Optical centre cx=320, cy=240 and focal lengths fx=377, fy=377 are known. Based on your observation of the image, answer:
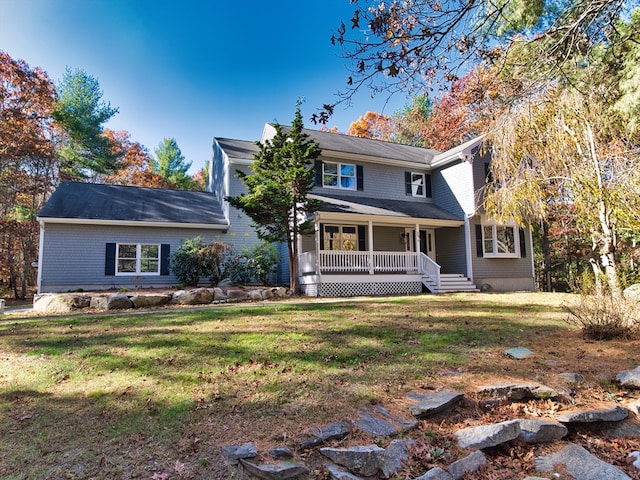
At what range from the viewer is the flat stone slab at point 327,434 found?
296 centimetres

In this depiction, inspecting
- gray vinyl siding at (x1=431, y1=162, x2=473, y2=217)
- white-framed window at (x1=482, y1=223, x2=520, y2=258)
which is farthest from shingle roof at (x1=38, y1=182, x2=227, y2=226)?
white-framed window at (x1=482, y1=223, x2=520, y2=258)

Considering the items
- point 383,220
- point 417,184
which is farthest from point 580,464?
point 417,184

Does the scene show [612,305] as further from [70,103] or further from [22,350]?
[70,103]

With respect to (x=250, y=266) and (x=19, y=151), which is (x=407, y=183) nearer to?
(x=250, y=266)

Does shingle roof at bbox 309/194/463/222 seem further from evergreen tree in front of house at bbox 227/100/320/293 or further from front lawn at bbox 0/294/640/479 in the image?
front lawn at bbox 0/294/640/479

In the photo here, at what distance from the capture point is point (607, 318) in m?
5.69

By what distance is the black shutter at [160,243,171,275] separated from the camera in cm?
1502

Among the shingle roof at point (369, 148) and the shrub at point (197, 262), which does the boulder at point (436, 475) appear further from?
the shingle roof at point (369, 148)

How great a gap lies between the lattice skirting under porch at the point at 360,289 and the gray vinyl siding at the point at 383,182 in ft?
14.7

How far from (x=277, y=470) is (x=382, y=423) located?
3.66ft

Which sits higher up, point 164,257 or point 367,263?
point 164,257

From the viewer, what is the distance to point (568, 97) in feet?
28.5

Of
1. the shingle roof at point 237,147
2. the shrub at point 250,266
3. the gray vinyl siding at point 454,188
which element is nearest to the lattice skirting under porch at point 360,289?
the shrub at point 250,266

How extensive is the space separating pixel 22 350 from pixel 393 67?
622 cm
